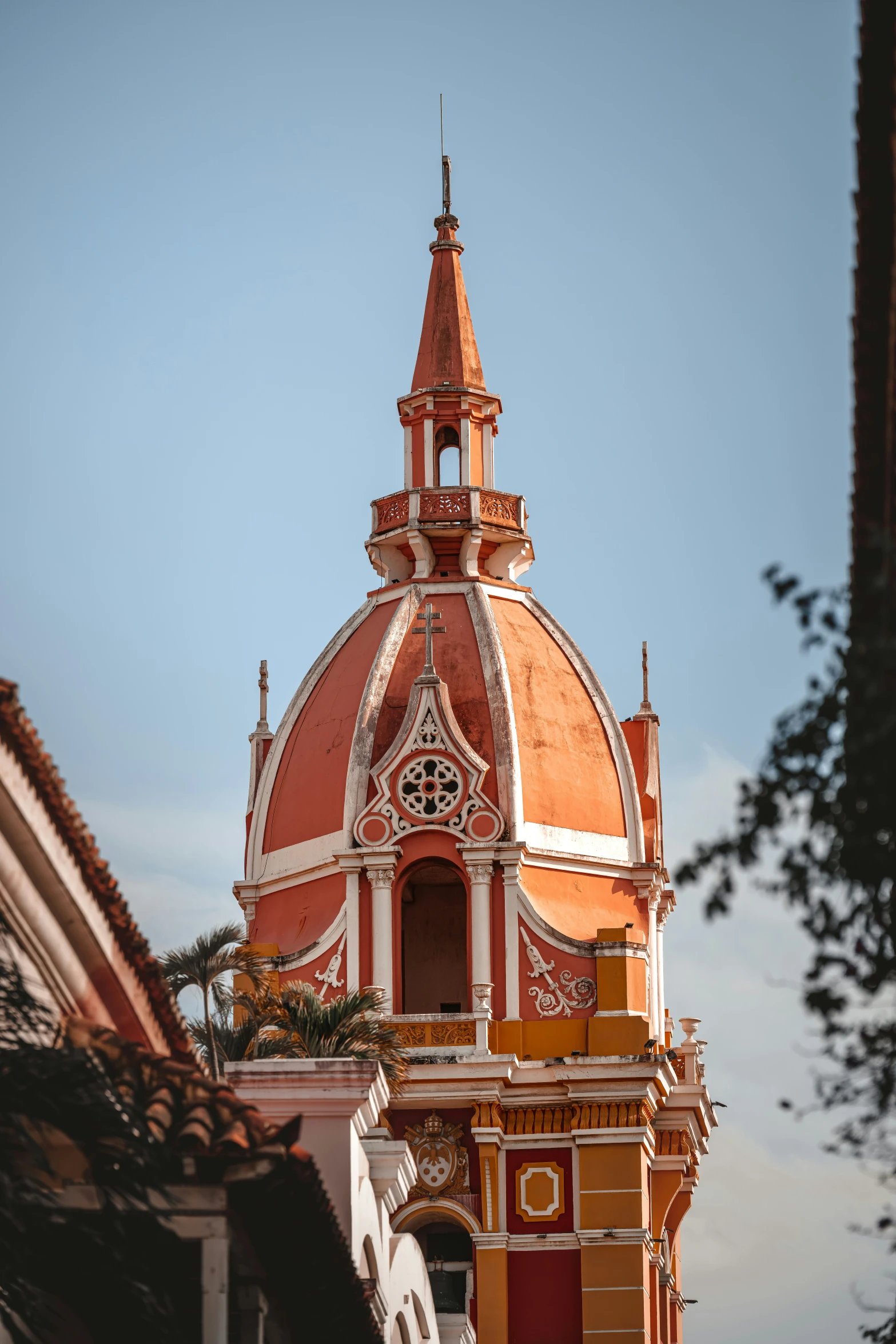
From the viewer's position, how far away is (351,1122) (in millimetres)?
20281

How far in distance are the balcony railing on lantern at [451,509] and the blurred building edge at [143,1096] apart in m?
24.6

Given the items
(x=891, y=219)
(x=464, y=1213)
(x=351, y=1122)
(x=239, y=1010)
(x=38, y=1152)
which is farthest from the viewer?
(x=464, y=1213)

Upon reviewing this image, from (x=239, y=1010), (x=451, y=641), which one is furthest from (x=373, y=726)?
(x=239, y=1010)

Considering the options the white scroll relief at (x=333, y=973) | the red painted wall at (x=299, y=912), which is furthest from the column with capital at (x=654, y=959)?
the red painted wall at (x=299, y=912)

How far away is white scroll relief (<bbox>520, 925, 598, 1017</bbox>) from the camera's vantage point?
37062mm

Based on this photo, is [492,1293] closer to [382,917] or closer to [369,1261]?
[382,917]

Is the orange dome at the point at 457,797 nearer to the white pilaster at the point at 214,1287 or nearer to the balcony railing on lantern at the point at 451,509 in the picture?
the balcony railing on lantern at the point at 451,509

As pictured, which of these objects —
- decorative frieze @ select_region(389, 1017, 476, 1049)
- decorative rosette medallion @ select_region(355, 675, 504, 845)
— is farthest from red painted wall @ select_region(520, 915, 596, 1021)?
decorative rosette medallion @ select_region(355, 675, 504, 845)

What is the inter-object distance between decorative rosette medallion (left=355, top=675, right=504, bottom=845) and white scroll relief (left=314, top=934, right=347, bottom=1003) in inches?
55.5

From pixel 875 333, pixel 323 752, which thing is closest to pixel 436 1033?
pixel 323 752

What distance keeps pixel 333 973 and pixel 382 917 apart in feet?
3.11

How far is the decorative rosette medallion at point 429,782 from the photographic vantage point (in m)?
38.0

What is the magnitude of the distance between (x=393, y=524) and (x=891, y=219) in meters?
30.7

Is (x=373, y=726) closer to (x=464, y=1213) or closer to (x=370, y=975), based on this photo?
(x=370, y=975)
